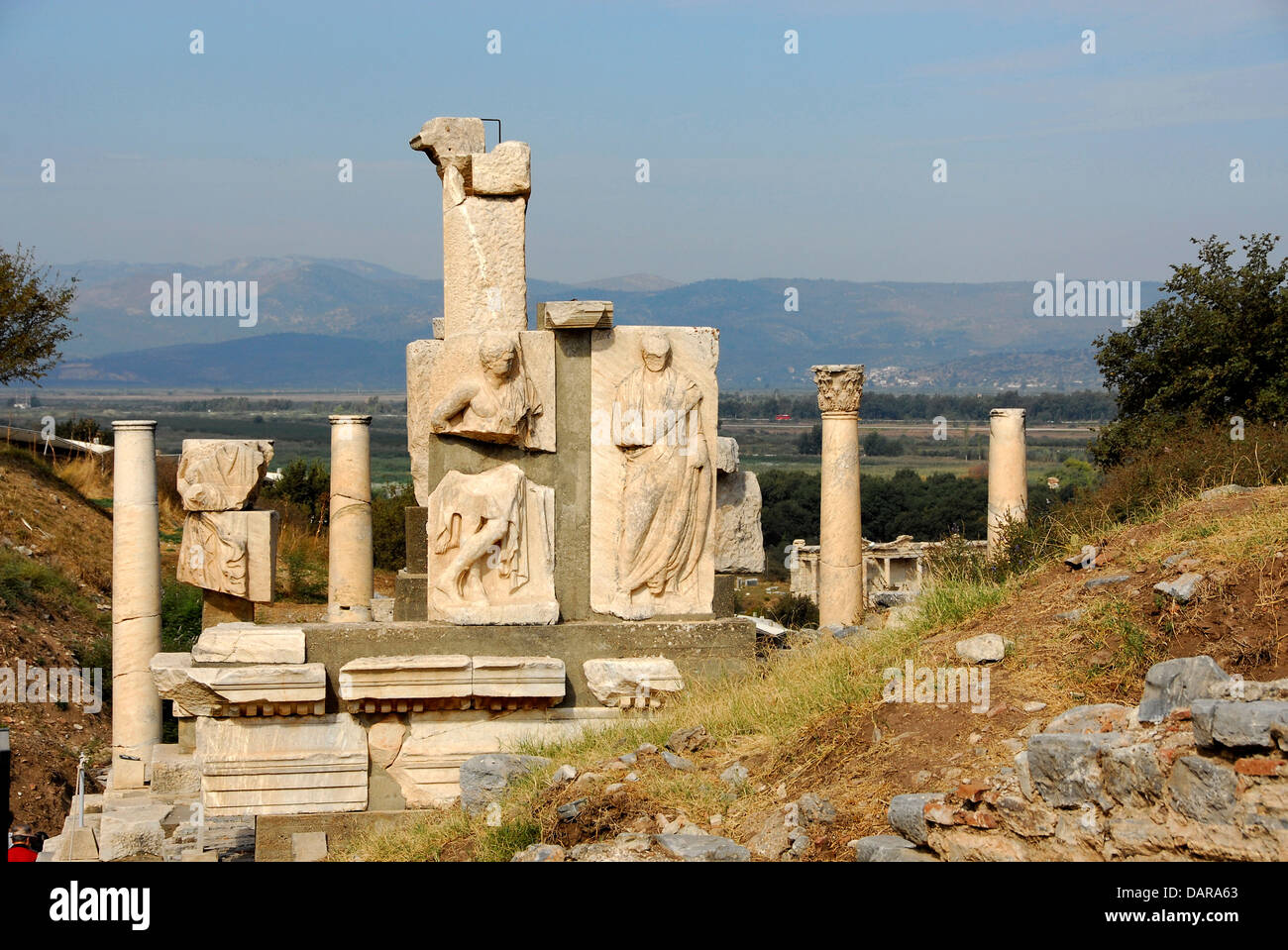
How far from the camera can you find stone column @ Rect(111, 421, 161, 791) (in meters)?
12.3

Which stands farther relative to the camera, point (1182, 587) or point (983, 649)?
point (983, 649)

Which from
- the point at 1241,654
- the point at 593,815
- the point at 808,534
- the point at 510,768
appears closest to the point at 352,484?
the point at 510,768

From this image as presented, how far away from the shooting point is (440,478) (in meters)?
9.19

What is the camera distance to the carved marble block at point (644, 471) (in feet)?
30.4

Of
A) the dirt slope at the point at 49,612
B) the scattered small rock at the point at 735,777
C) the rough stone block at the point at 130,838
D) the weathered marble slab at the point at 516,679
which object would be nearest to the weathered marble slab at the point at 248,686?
the weathered marble slab at the point at 516,679

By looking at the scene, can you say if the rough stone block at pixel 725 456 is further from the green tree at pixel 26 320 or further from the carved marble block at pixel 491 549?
the green tree at pixel 26 320

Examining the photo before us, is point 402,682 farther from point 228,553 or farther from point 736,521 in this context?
point 228,553

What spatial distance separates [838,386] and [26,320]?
726 inches

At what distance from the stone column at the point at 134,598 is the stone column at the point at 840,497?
6.82 metres

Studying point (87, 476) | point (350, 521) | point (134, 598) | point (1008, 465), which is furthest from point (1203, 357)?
point (87, 476)

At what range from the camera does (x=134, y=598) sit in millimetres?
12336

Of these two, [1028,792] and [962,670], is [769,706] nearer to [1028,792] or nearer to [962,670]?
[962,670]

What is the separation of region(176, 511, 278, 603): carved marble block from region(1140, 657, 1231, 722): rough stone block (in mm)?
8905
